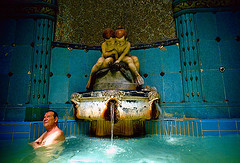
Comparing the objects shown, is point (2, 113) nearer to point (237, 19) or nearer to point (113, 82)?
point (113, 82)

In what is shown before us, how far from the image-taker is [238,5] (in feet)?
12.8

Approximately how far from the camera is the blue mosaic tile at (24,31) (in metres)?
4.17

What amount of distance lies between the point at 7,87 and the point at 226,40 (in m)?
6.40

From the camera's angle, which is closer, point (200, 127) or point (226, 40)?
point (200, 127)

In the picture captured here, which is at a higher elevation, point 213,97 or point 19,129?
point 213,97

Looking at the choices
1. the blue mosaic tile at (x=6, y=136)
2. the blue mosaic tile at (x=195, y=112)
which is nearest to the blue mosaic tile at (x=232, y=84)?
the blue mosaic tile at (x=195, y=112)

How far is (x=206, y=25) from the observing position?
3.96 metres

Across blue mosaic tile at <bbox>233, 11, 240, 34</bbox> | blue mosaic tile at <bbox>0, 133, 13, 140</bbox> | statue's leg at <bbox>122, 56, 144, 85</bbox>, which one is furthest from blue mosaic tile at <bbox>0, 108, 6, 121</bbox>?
blue mosaic tile at <bbox>233, 11, 240, 34</bbox>

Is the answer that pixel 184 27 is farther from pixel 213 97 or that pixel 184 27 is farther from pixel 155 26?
pixel 213 97

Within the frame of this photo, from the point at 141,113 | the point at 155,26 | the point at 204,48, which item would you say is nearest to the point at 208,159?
the point at 141,113

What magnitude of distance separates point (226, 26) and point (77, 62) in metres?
4.63

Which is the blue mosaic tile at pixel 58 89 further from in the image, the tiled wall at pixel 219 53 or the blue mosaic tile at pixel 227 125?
the blue mosaic tile at pixel 227 125

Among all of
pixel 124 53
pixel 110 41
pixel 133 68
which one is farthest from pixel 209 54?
pixel 110 41

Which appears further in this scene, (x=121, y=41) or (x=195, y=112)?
(x=121, y=41)
